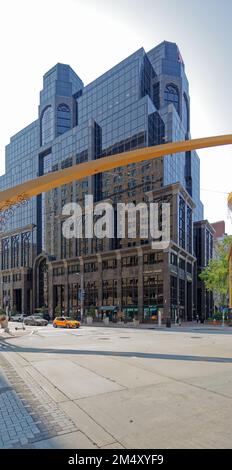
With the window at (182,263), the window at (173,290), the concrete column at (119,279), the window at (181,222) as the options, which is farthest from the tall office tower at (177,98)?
the window at (173,290)

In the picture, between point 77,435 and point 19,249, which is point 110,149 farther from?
point 77,435

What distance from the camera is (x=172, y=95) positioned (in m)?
91.6

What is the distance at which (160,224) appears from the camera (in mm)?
62219

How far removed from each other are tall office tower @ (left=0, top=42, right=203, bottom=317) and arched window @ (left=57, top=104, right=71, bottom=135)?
285mm

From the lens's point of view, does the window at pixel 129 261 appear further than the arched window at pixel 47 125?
No

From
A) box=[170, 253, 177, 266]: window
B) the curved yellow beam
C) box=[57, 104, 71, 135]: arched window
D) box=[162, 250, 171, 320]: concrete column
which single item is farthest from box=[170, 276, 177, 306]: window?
box=[57, 104, 71, 135]: arched window

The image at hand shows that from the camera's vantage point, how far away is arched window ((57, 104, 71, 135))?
102 meters

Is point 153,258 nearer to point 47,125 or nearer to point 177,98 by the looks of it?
point 177,98

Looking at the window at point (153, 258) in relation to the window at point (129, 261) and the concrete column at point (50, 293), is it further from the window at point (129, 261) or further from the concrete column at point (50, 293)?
the concrete column at point (50, 293)

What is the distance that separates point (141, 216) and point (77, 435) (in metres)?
59.7

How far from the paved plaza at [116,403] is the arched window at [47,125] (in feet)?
321

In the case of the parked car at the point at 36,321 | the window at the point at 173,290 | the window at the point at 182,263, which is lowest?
the parked car at the point at 36,321

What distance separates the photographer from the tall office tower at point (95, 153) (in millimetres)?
70250

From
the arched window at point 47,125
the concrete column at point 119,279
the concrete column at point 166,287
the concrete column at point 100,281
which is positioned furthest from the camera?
the arched window at point 47,125
